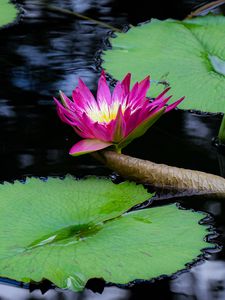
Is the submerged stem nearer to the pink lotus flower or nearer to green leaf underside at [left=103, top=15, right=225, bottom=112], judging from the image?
the pink lotus flower

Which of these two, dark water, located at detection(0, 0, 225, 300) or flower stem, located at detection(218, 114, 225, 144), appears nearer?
dark water, located at detection(0, 0, 225, 300)

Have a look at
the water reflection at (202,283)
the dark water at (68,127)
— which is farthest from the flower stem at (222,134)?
the water reflection at (202,283)

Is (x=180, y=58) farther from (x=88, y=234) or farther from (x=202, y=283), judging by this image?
(x=202, y=283)

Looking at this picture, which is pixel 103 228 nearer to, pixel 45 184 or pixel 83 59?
pixel 45 184

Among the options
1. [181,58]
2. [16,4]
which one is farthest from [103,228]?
[16,4]

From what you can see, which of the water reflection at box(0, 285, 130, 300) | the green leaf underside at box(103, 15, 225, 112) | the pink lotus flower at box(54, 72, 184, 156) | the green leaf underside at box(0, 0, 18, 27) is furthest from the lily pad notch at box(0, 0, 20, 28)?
the water reflection at box(0, 285, 130, 300)

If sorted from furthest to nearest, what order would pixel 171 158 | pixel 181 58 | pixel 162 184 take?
pixel 181 58, pixel 171 158, pixel 162 184
